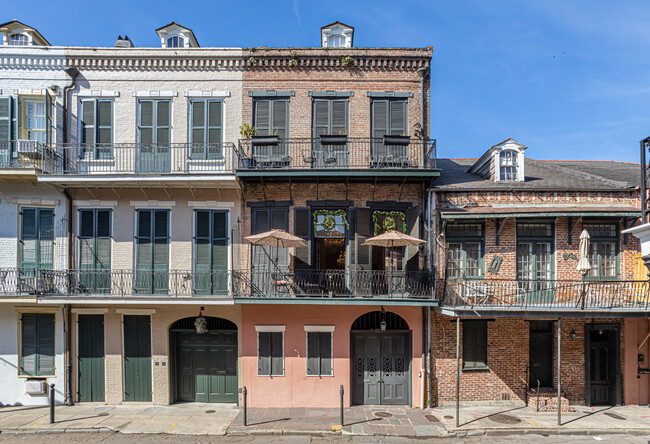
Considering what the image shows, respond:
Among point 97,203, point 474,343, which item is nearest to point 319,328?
point 474,343

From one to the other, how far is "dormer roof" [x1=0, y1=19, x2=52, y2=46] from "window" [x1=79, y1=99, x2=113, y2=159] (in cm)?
295

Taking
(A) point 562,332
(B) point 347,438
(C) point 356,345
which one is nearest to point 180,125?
(C) point 356,345

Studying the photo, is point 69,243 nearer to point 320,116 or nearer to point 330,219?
point 330,219

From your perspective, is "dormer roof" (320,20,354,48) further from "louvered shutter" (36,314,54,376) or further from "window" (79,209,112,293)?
"louvered shutter" (36,314,54,376)

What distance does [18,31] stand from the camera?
44.0ft

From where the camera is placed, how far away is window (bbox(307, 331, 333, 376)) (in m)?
12.5

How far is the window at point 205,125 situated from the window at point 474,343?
31.8ft

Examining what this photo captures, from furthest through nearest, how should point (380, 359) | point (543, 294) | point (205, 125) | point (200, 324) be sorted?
point (205, 125) < point (380, 359) < point (200, 324) < point (543, 294)

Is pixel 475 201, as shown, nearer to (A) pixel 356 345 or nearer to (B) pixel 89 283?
(A) pixel 356 345

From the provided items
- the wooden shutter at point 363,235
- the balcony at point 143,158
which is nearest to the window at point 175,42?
the balcony at point 143,158

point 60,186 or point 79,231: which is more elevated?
point 60,186

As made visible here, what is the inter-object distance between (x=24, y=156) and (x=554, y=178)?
17.4 metres

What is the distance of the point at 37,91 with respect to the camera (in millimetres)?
13047

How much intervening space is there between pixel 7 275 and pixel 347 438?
11.5m
